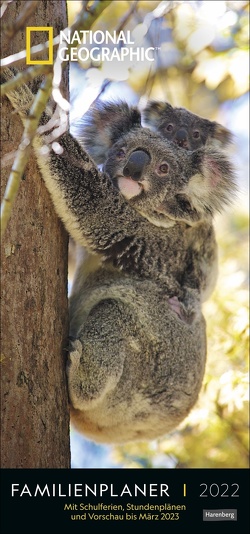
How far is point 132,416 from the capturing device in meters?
4.67

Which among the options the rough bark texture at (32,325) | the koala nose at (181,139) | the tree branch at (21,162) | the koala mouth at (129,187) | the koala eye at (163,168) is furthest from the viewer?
the koala nose at (181,139)

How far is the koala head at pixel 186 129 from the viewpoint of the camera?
18.7 feet

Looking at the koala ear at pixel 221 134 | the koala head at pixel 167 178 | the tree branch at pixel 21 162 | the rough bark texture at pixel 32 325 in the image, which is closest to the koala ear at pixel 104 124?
the koala head at pixel 167 178

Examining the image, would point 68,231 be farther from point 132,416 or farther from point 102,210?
point 132,416

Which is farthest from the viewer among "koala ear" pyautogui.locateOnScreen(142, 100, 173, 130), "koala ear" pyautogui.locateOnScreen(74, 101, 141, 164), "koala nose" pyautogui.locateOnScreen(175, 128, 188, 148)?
"koala ear" pyautogui.locateOnScreen(142, 100, 173, 130)

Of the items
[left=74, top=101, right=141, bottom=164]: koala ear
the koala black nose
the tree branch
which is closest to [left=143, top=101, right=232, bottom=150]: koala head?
[left=74, top=101, right=141, bottom=164]: koala ear

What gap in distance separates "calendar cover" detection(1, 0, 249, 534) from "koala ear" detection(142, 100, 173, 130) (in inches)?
0.7

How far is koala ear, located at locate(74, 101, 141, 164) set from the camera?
544cm

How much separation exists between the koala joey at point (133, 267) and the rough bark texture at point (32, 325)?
0.25 m

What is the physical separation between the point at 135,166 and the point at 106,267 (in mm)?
775

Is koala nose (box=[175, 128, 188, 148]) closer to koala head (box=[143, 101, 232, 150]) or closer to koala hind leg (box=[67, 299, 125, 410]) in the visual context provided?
koala head (box=[143, 101, 232, 150])

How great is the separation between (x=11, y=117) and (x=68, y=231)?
90cm

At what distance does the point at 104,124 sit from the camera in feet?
18.0

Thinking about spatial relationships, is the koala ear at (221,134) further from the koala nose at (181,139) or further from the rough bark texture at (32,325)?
the rough bark texture at (32,325)
